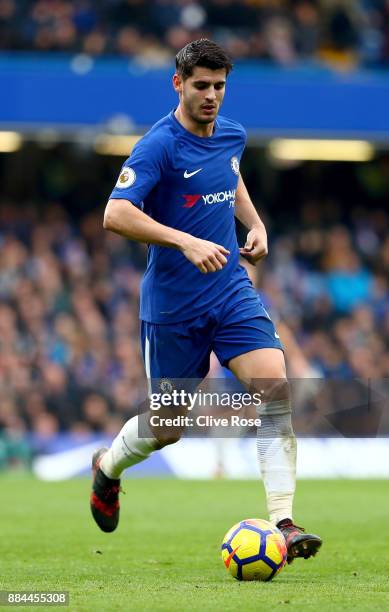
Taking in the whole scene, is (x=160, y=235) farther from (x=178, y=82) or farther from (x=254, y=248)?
(x=178, y=82)

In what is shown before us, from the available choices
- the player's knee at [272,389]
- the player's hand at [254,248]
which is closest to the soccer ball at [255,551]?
the player's knee at [272,389]

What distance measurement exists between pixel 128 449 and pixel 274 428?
112cm

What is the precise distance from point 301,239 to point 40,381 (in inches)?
264

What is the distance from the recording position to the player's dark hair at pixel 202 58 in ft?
21.2

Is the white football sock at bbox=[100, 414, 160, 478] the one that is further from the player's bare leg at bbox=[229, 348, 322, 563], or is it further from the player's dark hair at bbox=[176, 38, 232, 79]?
the player's dark hair at bbox=[176, 38, 232, 79]

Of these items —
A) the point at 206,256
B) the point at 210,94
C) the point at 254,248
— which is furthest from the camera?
the point at 254,248

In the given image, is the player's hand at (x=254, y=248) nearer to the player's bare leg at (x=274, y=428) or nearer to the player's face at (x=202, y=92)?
the player's bare leg at (x=274, y=428)

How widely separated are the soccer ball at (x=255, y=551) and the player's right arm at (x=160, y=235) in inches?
49.2

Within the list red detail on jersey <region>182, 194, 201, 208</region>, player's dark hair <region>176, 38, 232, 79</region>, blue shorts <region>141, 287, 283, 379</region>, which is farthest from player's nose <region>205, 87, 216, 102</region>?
blue shorts <region>141, 287, 283, 379</region>

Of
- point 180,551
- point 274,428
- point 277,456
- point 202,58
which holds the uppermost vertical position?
point 202,58

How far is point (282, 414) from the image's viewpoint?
6527 mm

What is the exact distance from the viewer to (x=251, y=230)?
22.9ft

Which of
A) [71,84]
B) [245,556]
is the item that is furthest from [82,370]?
[245,556]

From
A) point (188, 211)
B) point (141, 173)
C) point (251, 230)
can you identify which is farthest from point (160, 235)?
point (251, 230)
